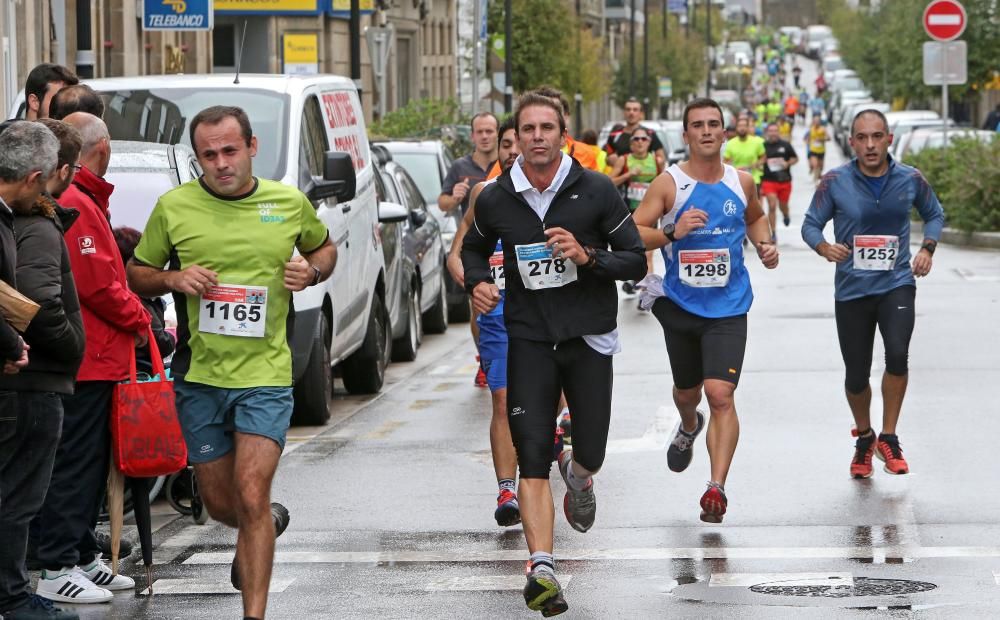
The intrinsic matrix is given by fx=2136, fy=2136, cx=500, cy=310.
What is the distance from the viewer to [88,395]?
8.22 meters

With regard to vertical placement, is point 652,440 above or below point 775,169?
below

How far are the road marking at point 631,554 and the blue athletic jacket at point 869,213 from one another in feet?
7.40

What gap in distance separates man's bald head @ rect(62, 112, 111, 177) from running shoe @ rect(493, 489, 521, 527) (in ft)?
7.62

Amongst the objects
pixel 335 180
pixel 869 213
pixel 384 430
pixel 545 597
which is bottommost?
pixel 384 430

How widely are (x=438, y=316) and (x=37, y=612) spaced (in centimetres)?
1238

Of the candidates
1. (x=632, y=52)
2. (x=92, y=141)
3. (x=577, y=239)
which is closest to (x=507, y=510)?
(x=577, y=239)

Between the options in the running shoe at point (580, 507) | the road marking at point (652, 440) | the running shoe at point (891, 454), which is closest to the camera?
the running shoe at point (580, 507)

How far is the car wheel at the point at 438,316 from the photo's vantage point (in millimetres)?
19609

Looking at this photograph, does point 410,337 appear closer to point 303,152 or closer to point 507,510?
point 303,152

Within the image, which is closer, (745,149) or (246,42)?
(745,149)

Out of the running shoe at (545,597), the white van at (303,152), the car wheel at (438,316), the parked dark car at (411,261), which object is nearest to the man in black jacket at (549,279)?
Answer: the running shoe at (545,597)

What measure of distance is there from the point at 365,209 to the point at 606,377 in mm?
6591

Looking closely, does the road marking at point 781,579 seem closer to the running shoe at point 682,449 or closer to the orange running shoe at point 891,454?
the running shoe at point 682,449

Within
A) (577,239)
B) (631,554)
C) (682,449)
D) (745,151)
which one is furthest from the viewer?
(745,151)
